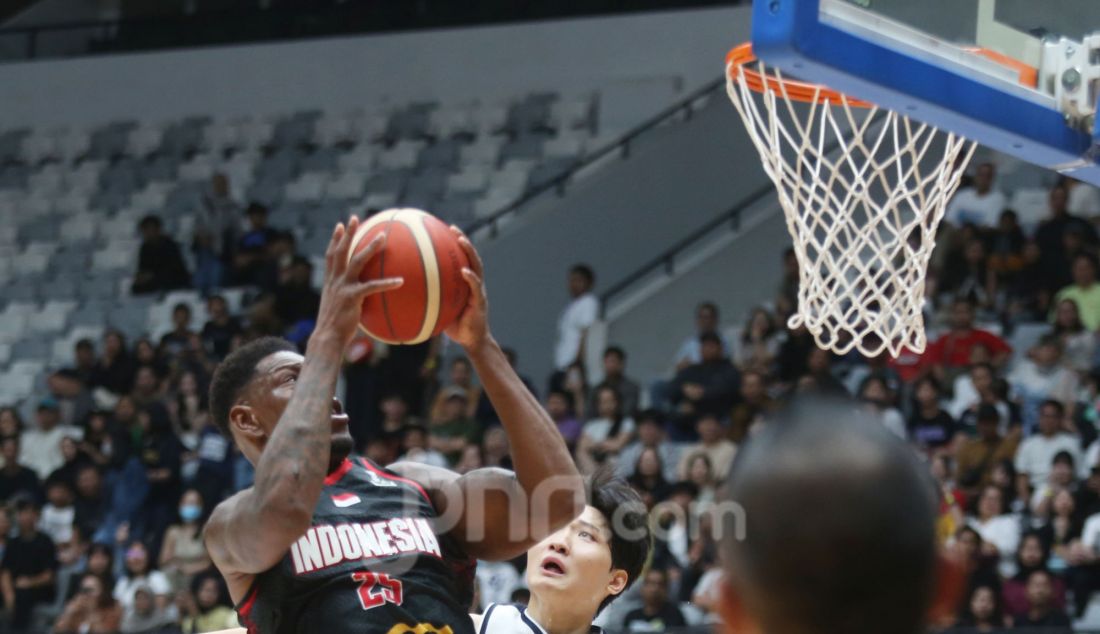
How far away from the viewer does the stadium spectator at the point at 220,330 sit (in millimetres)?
11109

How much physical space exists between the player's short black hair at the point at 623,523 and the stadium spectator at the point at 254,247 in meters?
8.56

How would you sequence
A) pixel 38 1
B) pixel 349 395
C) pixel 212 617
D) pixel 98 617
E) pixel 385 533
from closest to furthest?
1. pixel 385 533
2. pixel 212 617
3. pixel 98 617
4. pixel 349 395
5. pixel 38 1

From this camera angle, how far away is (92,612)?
9344 mm

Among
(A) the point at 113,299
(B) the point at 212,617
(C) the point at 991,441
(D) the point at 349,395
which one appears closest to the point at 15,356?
(A) the point at 113,299

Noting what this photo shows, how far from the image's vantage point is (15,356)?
42.3 ft

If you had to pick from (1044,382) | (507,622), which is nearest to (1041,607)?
(1044,382)

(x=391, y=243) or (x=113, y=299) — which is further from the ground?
(x=391, y=243)

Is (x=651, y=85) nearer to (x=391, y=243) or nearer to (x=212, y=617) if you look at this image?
(x=212, y=617)

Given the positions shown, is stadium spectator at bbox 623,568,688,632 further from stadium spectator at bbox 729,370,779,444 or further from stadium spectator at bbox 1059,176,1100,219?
stadium spectator at bbox 1059,176,1100,219

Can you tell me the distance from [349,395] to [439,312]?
24.5 feet

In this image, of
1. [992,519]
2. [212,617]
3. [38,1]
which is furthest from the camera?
[38,1]

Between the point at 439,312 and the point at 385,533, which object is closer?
the point at 439,312

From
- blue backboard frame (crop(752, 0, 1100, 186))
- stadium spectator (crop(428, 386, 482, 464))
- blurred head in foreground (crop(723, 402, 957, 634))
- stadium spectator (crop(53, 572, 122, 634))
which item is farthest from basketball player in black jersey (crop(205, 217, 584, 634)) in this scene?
stadium spectator (crop(53, 572, 122, 634))

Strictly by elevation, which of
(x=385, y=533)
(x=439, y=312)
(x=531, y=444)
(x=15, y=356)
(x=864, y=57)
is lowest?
(x=15, y=356)
